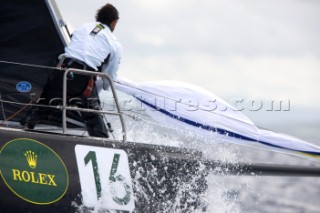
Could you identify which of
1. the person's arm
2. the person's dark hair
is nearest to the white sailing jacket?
the person's arm

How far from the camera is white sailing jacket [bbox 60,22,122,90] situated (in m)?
6.82

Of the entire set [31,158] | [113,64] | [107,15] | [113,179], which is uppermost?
[107,15]

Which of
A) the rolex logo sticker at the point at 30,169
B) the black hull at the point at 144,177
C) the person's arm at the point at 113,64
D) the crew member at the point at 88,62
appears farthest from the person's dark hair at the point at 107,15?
the rolex logo sticker at the point at 30,169

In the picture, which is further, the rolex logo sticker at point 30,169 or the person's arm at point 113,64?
the person's arm at point 113,64

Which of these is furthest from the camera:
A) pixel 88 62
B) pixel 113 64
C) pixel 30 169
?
pixel 113 64

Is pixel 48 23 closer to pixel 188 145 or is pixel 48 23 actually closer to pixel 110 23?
pixel 110 23

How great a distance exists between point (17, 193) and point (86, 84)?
0.99m

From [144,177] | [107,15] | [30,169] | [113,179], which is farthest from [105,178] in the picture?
[107,15]

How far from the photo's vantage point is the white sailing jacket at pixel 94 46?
269 inches

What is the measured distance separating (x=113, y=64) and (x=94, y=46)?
22 centimetres

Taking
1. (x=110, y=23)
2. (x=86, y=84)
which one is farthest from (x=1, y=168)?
(x=110, y=23)

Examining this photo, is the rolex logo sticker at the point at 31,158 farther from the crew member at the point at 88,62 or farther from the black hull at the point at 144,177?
the crew member at the point at 88,62

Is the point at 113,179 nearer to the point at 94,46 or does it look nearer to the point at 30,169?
the point at 30,169

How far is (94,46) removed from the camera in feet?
22.4
